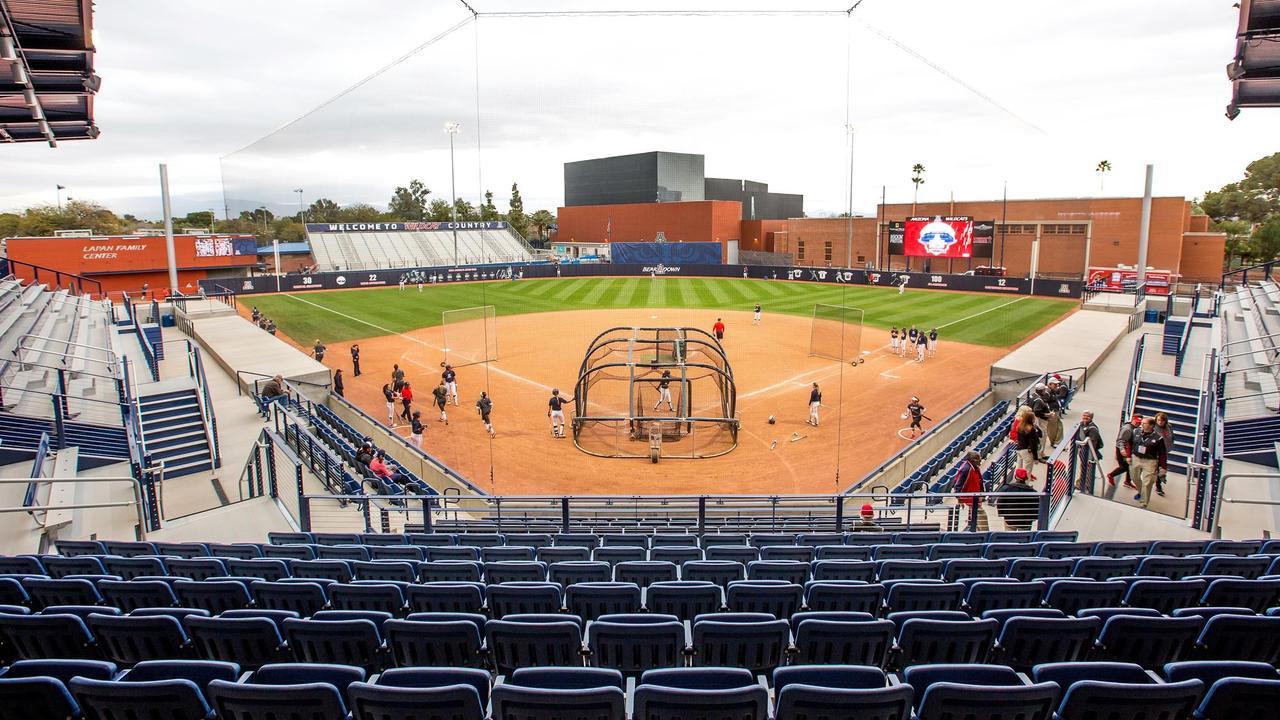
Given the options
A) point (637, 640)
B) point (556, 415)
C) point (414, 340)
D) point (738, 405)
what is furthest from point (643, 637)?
point (414, 340)

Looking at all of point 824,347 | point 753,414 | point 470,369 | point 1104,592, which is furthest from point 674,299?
point 1104,592

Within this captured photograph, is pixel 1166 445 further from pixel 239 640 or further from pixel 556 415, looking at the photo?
pixel 556 415

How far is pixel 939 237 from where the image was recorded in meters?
57.7

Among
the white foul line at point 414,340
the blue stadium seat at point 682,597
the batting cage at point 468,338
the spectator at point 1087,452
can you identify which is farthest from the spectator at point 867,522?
the batting cage at point 468,338

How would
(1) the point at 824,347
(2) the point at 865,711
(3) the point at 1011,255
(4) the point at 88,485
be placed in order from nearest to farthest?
1. (2) the point at 865,711
2. (4) the point at 88,485
3. (1) the point at 824,347
4. (3) the point at 1011,255

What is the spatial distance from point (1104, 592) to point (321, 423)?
757 inches

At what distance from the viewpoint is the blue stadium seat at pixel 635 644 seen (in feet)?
16.8

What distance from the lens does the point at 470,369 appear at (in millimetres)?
30375

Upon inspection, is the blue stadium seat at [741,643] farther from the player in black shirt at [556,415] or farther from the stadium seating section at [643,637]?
the player in black shirt at [556,415]

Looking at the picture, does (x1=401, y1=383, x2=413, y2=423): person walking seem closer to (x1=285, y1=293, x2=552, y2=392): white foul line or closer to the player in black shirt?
the player in black shirt

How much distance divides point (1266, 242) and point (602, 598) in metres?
82.0

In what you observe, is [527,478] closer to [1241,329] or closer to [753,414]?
[753,414]

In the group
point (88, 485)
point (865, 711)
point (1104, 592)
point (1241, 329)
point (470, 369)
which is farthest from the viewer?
point (470, 369)

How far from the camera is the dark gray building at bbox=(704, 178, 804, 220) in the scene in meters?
102
